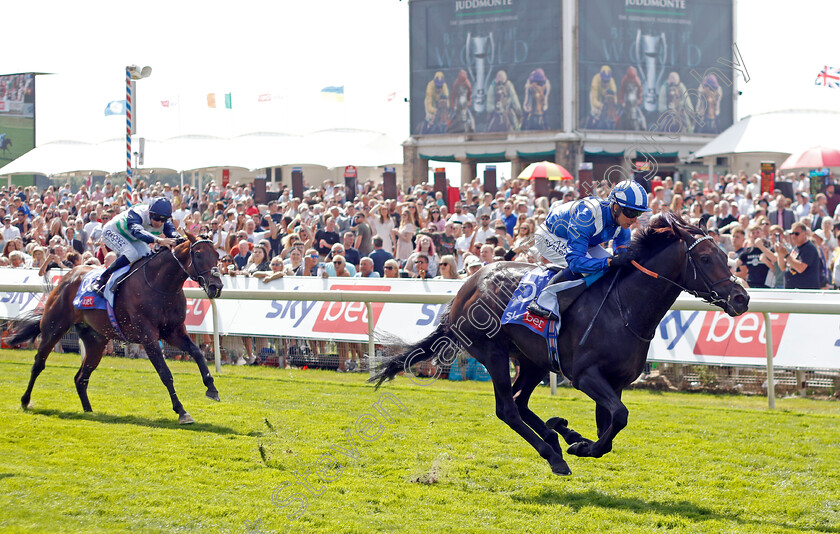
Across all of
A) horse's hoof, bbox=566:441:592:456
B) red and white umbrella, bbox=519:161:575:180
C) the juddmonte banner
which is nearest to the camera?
horse's hoof, bbox=566:441:592:456

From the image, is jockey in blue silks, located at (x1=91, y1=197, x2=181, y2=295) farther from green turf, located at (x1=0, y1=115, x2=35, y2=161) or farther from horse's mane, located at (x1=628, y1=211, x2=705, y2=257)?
green turf, located at (x1=0, y1=115, x2=35, y2=161)

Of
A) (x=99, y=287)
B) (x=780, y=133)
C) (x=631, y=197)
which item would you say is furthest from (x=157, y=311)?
(x=780, y=133)

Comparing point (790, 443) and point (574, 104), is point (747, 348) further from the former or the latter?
point (574, 104)

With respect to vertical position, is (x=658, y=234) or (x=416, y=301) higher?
(x=658, y=234)

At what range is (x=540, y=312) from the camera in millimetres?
5527

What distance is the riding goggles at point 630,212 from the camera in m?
5.34

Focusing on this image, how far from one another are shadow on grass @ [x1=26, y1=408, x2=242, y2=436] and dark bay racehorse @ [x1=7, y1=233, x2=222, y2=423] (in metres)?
0.12

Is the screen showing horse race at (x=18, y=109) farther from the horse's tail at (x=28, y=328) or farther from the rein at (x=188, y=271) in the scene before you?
the rein at (x=188, y=271)

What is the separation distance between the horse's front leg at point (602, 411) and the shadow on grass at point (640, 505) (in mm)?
238

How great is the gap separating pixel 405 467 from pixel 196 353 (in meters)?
2.60

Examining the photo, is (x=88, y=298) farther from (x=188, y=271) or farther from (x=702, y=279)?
(x=702, y=279)

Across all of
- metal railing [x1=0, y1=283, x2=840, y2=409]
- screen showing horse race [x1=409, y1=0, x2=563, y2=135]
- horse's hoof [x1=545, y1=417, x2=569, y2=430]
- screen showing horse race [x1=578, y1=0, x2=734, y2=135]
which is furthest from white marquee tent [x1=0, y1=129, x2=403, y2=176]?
horse's hoof [x1=545, y1=417, x2=569, y2=430]

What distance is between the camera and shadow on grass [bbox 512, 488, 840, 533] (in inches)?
185

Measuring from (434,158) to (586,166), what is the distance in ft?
50.9
